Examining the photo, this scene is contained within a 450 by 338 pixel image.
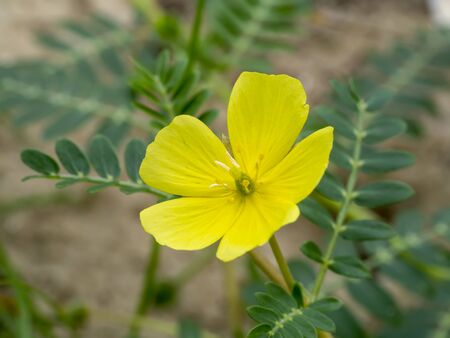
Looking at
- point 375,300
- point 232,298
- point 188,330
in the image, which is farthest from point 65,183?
point 232,298

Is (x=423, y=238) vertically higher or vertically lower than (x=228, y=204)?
lower

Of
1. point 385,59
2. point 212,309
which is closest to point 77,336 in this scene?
point 212,309

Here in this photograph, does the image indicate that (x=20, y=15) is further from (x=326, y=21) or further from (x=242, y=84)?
(x=242, y=84)

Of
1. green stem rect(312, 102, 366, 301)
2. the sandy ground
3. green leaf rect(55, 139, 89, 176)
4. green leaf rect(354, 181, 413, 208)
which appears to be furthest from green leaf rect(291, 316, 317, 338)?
the sandy ground

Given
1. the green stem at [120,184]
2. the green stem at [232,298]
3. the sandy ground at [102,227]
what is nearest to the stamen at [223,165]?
the green stem at [120,184]

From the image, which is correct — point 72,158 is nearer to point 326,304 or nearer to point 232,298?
point 326,304
